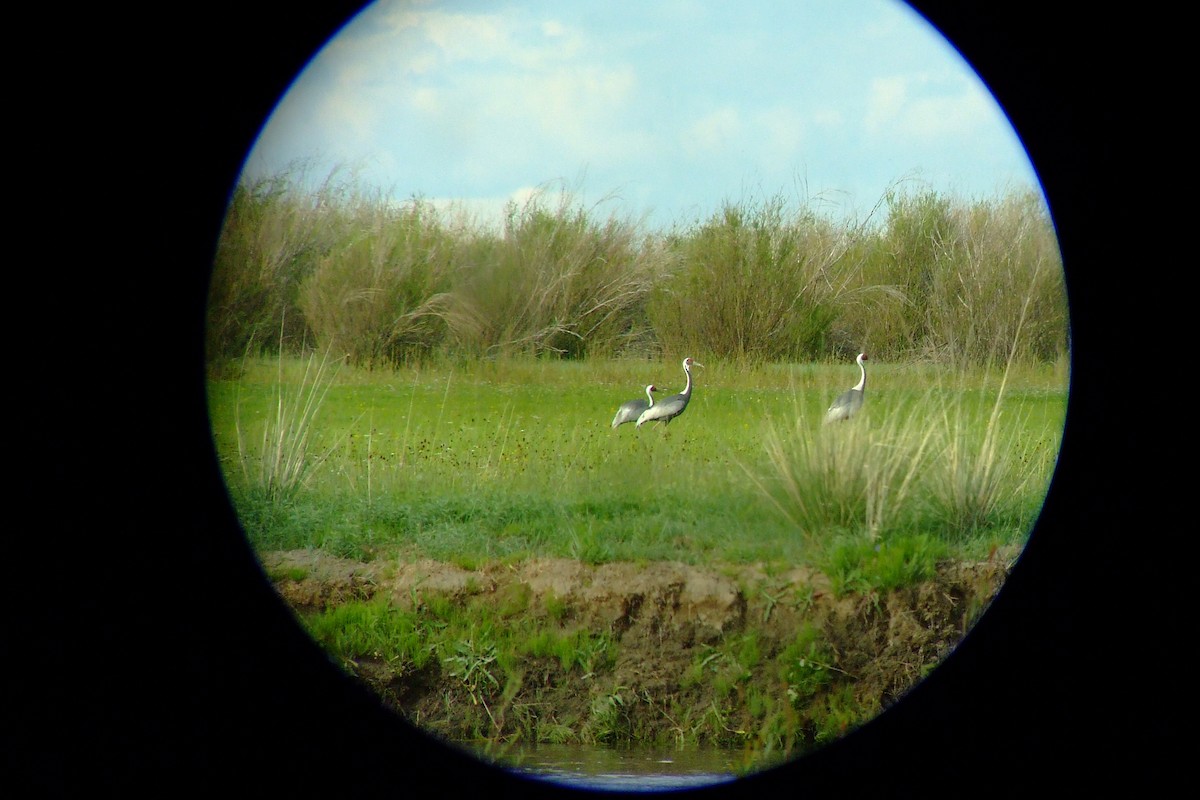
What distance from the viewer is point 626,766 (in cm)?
505

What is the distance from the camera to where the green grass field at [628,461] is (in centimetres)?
546

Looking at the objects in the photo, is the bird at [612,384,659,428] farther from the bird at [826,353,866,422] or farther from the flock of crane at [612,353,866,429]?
the bird at [826,353,866,422]

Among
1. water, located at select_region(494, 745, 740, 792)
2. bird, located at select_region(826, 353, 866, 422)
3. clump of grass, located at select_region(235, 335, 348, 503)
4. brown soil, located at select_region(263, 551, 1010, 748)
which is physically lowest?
water, located at select_region(494, 745, 740, 792)

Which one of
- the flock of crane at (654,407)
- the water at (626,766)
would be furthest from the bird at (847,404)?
the water at (626,766)

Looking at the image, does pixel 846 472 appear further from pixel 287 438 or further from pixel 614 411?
Result: pixel 287 438

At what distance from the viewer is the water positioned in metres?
4.86

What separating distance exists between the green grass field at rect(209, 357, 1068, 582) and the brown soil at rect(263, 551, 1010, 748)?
14 cm

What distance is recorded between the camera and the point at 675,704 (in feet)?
17.0

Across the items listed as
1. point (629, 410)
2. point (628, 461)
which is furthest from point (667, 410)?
point (628, 461)

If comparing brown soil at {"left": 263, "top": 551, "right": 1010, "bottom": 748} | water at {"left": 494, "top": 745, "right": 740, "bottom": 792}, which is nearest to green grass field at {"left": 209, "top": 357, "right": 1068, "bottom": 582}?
brown soil at {"left": 263, "top": 551, "right": 1010, "bottom": 748}

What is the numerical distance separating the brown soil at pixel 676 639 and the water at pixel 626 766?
80 mm

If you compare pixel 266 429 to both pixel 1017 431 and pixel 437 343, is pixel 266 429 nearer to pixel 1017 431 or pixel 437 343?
pixel 437 343

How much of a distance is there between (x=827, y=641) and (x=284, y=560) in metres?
2.71

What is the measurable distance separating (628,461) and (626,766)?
5.47ft
